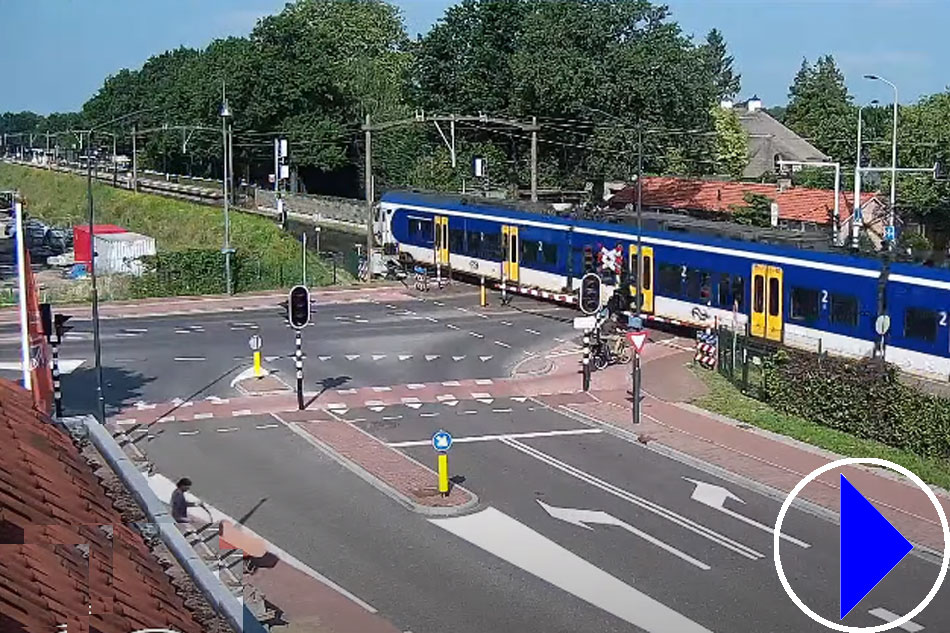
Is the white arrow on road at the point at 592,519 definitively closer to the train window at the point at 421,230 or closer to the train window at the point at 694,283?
the train window at the point at 694,283

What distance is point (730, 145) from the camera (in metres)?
88.7

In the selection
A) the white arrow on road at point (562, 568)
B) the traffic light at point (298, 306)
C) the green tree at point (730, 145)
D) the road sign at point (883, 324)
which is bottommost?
the white arrow on road at point (562, 568)

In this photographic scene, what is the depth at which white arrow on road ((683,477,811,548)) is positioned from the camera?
19938 mm

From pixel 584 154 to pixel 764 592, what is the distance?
1922 inches

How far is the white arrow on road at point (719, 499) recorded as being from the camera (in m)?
19.9

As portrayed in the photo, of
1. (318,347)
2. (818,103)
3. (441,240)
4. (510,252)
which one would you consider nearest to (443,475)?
(318,347)

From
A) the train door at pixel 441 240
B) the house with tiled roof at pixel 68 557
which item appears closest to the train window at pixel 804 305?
the train door at pixel 441 240

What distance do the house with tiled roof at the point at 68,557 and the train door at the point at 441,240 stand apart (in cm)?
4218

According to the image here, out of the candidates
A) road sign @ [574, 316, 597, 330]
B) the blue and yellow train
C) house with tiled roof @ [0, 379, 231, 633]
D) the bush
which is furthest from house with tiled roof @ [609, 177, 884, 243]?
house with tiled roof @ [0, 379, 231, 633]

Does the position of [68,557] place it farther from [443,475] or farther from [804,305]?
[804,305]

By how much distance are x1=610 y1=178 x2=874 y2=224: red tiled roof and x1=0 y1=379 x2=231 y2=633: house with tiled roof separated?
53584 millimetres

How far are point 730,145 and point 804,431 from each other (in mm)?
65580

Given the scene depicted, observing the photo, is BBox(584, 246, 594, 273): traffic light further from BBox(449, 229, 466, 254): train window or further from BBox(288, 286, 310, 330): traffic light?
BBox(288, 286, 310, 330): traffic light

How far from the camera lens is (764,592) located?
671 inches
